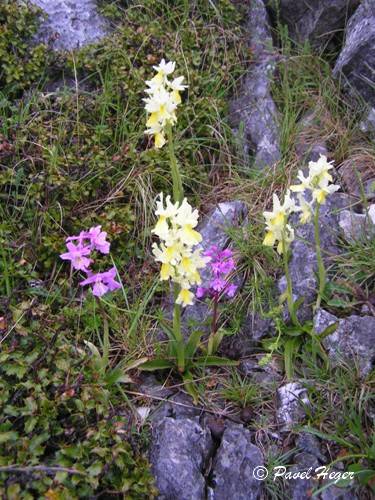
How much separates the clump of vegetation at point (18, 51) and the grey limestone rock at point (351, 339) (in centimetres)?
238

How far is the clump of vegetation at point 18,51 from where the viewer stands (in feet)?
11.9

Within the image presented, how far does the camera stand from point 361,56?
3885mm

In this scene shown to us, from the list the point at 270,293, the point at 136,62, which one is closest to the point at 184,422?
the point at 270,293

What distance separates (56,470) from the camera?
2.02 meters

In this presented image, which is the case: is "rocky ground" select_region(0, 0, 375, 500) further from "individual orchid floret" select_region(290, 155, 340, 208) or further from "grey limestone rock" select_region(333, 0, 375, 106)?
"individual orchid floret" select_region(290, 155, 340, 208)

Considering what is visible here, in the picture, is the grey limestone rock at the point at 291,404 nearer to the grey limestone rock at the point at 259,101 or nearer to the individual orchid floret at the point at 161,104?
the individual orchid floret at the point at 161,104

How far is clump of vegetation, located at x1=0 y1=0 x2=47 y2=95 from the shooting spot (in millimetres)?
3633

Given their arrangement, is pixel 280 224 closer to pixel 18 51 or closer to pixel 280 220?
pixel 280 220

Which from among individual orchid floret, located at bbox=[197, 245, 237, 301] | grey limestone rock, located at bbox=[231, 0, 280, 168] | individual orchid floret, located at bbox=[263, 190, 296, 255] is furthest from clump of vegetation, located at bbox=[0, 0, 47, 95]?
individual orchid floret, located at bbox=[263, 190, 296, 255]

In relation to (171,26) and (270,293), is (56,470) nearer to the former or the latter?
(270,293)

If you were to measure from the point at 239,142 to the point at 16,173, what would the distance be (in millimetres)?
1430

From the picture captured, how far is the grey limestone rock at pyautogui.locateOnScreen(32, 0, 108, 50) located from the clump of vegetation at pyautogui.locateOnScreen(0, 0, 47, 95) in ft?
0.58

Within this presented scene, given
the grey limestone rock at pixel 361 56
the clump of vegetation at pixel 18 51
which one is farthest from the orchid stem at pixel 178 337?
the grey limestone rock at pixel 361 56

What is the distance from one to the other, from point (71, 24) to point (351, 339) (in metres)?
2.90
